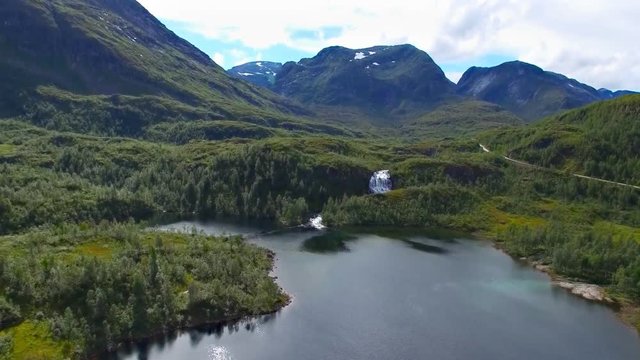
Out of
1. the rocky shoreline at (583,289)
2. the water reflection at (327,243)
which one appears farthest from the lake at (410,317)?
the rocky shoreline at (583,289)

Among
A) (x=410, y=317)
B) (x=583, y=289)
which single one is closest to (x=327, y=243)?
(x=410, y=317)

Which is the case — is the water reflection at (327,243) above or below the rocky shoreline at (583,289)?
below

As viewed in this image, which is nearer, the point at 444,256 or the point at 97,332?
the point at 97,332

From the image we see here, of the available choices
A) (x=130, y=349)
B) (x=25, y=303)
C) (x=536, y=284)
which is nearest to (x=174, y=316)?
(x=130, y=349)

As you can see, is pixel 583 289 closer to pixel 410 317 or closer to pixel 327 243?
pixel 410 317

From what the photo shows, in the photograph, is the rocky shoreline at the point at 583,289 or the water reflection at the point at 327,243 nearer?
the rocky shoreline at the point at 583,289

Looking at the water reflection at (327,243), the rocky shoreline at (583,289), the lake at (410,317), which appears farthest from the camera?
the water reflection at (327,243)

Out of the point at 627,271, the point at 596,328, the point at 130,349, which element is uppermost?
the point at 627,271

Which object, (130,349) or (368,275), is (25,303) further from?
(368,275)

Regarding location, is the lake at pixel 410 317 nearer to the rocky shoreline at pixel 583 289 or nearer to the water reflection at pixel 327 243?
the water reflection at pixel 327 243
